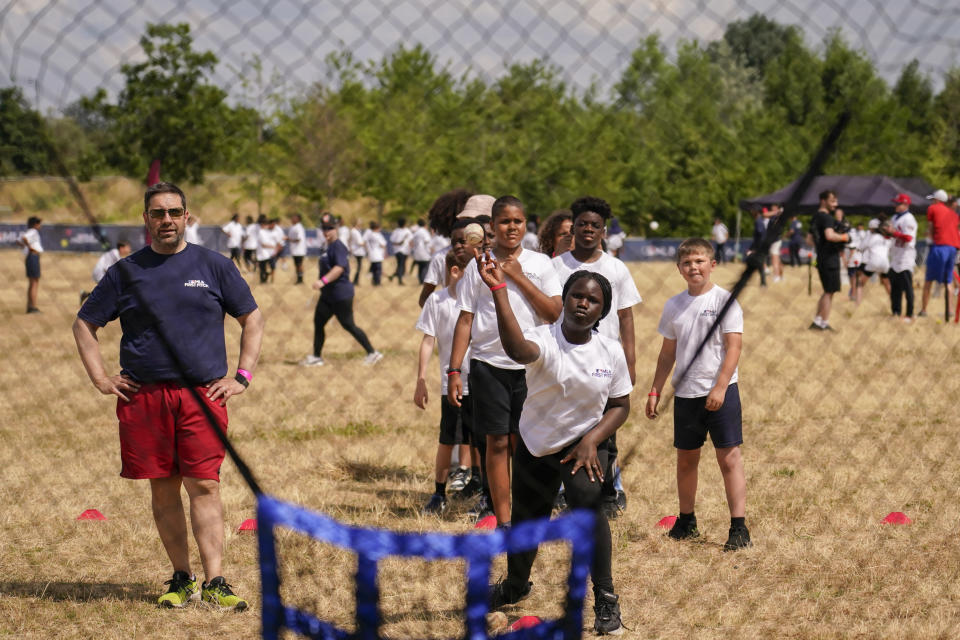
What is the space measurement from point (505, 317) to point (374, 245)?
17440 mm

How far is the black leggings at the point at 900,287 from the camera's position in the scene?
13211mm

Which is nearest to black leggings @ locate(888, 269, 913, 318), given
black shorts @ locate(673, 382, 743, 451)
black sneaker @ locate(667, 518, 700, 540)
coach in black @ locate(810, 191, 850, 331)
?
coach in black @ locate(810, 191, 850, 331)

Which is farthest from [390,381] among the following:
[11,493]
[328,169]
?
[11,493]

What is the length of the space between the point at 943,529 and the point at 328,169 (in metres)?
6.69

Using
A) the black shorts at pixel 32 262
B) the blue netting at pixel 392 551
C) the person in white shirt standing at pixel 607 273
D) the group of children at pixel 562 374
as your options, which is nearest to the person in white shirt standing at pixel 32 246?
the black shorts at pixel 32 262

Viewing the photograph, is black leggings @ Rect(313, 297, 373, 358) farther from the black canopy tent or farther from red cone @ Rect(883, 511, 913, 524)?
the black canopy tent

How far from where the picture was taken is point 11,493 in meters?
5.80

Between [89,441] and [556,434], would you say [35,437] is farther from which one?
[556,434]

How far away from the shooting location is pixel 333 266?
10.1 meters

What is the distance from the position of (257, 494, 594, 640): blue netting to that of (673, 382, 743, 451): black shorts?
8.05 ft

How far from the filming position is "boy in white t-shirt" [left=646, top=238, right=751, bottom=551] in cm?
468

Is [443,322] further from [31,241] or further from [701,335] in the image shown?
[31,241]

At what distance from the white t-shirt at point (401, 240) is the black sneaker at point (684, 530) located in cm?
1708

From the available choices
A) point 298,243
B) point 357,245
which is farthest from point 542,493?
point 357,245
